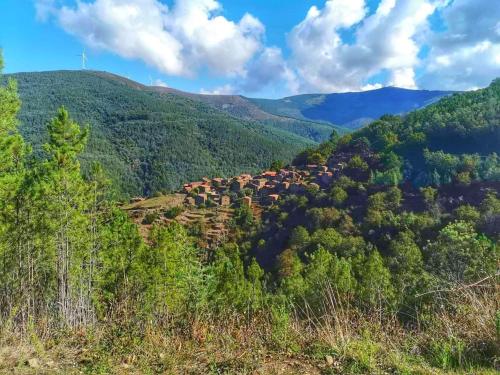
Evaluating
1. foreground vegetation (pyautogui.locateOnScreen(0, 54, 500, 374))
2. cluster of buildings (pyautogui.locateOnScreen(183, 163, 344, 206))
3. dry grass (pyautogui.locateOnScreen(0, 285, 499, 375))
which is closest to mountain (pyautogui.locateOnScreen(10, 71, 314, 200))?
cluster of buildings (pyautogui.locateOnScreen(183, 163, 344, 206))

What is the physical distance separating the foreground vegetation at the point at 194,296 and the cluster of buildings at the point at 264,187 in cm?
1823

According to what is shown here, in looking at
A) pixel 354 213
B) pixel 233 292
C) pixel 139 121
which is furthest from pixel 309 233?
pixel 139 121

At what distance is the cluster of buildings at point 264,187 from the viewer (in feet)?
191

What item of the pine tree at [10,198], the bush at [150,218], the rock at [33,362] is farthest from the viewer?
the bush at [150,218]

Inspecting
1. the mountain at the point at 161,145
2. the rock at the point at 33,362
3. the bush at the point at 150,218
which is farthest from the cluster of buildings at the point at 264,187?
the rock at the point at 33,362

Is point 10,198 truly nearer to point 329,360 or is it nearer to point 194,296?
point 194,296

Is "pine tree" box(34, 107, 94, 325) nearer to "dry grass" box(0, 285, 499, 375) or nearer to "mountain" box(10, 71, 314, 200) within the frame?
"dry grass" box(0, 285, 499, 375)

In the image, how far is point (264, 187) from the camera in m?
64.1

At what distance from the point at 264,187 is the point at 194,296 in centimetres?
5795

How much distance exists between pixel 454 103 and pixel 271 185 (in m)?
41.2

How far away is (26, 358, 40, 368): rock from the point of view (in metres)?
3.43

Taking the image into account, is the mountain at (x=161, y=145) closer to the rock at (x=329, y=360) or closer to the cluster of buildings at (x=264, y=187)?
the cluster of buildings at (x=264, y=187)

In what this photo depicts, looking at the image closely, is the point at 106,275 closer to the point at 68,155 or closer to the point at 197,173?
the point at 68,155

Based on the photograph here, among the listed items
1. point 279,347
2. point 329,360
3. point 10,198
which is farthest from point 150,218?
point 329,360
